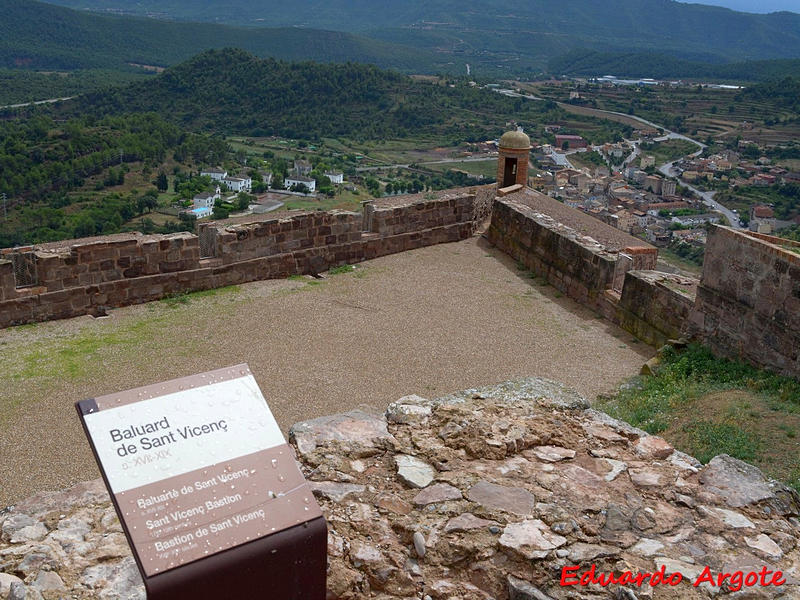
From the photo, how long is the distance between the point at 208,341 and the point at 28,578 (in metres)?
5.24

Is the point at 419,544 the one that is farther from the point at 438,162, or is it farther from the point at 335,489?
the point at 438,162

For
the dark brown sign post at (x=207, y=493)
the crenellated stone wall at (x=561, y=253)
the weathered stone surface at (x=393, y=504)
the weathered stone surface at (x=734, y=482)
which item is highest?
the dark brown sign post at (x=207, y=493)

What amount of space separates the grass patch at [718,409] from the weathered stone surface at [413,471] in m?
2.48

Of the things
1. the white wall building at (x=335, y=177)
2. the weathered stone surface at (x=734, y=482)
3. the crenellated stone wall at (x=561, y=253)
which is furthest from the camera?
the white wall building at (x=335, y=177)

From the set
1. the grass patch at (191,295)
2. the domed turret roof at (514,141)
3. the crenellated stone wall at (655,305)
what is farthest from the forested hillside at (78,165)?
the crenellated stone wall at (655,305)

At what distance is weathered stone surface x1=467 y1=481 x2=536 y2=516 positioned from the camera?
4355mm

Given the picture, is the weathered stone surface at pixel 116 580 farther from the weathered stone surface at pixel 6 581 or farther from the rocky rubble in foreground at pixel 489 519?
the weathered stone surface at pixel 6 581

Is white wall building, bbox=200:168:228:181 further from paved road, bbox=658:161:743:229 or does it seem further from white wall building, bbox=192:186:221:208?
paved road, bbox=658:161:743:229

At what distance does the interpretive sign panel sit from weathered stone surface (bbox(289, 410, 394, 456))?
1.55 m

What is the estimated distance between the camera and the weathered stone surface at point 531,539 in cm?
400

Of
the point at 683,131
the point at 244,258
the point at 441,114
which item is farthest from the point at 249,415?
the point at 441,114

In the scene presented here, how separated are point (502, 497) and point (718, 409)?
324 cm

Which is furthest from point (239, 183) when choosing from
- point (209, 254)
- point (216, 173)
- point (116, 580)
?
point (116, 580)

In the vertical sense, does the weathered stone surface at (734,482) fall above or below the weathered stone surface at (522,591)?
above
